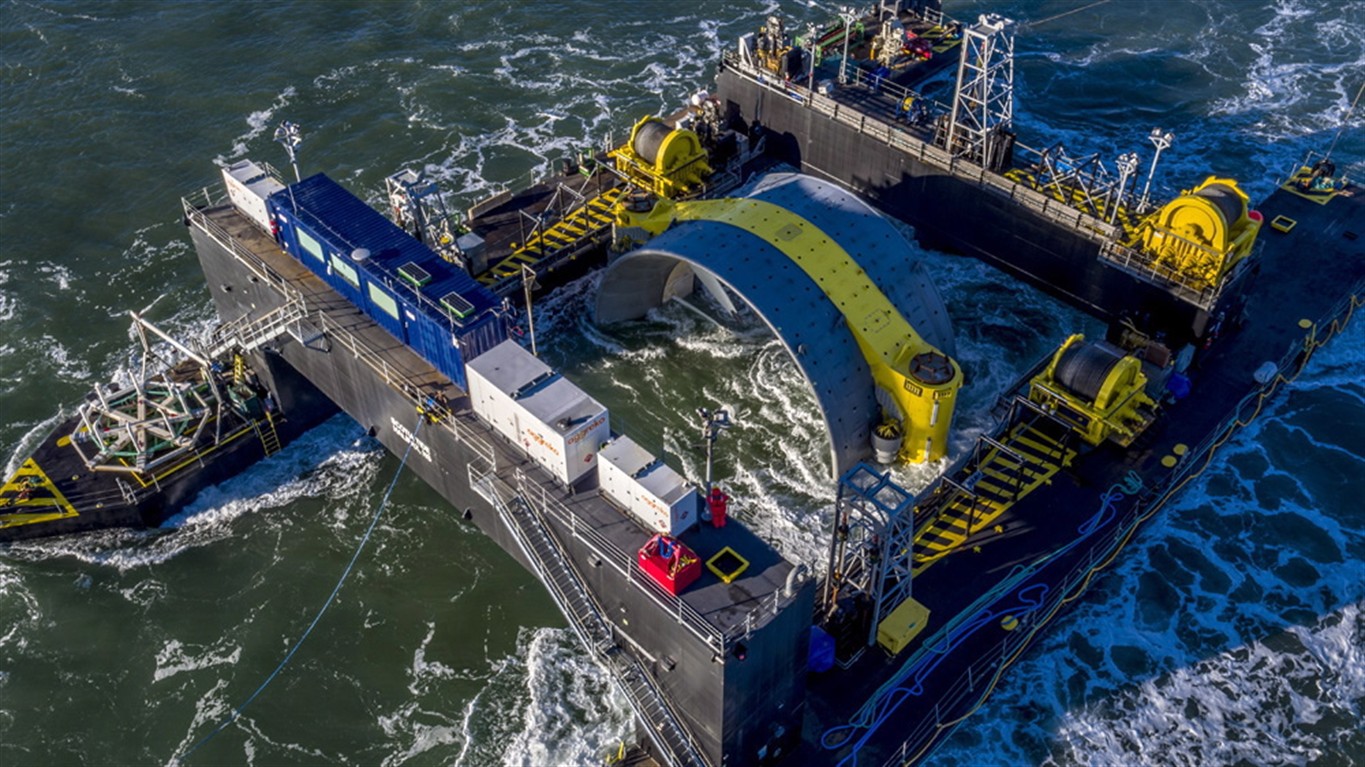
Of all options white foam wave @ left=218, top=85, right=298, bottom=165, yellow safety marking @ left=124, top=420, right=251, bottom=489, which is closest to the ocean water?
white foam wave @ left=218, top=85, right=298, bottom=165

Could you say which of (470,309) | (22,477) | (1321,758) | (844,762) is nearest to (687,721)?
(844,762)

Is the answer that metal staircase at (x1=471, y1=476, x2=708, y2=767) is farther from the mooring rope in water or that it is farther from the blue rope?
the mooring rope in water

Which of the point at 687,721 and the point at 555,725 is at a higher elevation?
the point at 687,721

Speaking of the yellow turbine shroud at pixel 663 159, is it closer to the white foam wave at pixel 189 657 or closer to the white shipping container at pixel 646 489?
the white shipping container at pixel 646 489

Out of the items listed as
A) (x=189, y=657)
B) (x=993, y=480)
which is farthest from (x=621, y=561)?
(x=189, y=657)

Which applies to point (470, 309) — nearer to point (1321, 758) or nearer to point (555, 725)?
point (555, 725)

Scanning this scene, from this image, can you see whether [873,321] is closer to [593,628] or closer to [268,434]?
[593,628]
